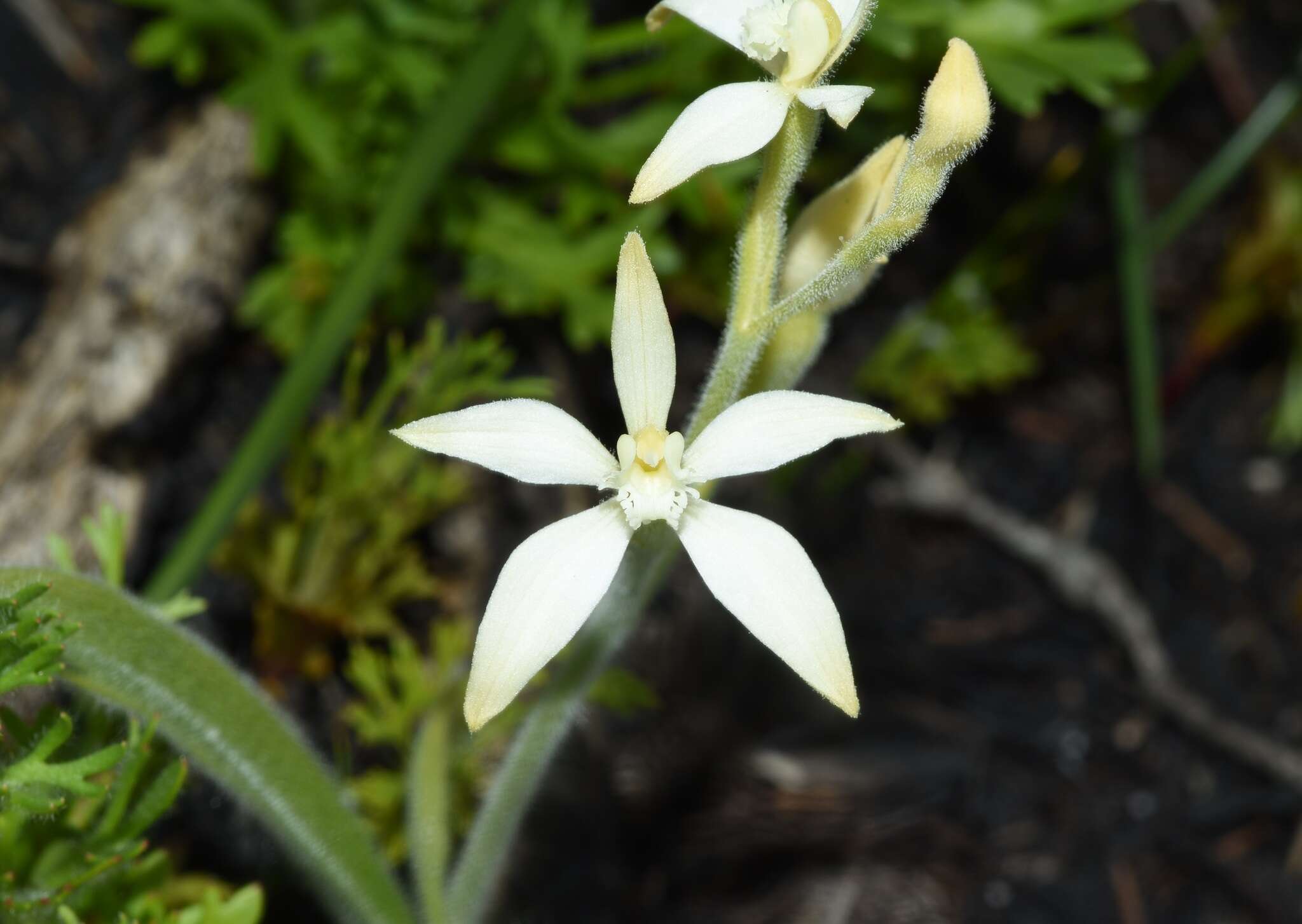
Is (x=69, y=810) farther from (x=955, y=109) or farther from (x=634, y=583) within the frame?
(x=955, y=109)

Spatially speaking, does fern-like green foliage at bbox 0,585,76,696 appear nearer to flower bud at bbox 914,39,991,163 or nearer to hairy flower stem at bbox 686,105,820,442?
hairy flower stem at bbox 686,105,820,442

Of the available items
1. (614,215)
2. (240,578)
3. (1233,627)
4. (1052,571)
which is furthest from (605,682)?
(1233,627)

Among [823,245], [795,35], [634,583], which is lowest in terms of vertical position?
[634,583]

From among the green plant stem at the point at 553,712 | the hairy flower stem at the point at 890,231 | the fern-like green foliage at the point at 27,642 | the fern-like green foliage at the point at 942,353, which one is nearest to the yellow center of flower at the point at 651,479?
the green plant stem at the point at 553,712

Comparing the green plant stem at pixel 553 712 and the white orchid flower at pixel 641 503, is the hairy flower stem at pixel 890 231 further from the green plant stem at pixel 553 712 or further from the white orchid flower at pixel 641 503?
the green plant stem at pixel 553 712

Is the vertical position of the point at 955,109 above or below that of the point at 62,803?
above

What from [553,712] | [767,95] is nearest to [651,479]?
[767,95]
